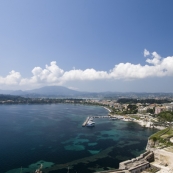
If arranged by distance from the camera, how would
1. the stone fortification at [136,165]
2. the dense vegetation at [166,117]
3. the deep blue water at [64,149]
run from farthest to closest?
1. the dense vegetation at [166,117]
2. the deep blue water at [64,149]
3. the stone fortification at [136,165]

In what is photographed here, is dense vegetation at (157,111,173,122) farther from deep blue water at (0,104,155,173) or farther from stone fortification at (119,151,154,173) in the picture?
stone fortification at (119,151,154,173)

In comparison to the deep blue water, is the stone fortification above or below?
above

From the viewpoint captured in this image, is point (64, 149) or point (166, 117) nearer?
point (64, 149)

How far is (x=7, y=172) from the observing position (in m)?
26.0

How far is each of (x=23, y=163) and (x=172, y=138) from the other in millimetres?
26294

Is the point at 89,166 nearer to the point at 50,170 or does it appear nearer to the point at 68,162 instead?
the point at 68,162

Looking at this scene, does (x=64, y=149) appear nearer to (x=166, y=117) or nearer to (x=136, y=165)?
(x=136, y=165)

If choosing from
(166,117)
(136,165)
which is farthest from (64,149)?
(166,117)

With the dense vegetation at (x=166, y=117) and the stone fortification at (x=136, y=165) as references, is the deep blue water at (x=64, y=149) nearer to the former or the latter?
the stone fortification at (x=136, y=165)

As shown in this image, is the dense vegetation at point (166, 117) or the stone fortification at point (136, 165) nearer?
the stone fortification at point (136, 165)

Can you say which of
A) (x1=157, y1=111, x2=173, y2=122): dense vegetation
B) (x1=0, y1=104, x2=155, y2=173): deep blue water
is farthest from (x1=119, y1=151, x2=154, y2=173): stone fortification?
(x1=157, y1=111, x2=173, y2=122): dense vegetation

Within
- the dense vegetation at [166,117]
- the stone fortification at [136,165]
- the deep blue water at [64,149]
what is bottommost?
the deep blue water at [64,149]

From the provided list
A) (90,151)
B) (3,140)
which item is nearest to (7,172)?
(90,151)

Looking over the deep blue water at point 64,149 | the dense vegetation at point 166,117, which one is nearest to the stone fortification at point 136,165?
the deep blue water at point 64,149
